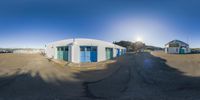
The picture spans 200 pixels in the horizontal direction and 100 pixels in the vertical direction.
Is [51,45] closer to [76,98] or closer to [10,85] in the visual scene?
[10,85]

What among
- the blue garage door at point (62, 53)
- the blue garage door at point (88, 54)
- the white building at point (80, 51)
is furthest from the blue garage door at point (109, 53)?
the blue garage door at point (62, 53)

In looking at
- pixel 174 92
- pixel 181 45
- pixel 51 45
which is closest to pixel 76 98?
pixel 174 92

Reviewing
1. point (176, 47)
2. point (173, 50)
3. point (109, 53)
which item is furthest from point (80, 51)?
point (176, 47)

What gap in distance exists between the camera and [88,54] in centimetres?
3170

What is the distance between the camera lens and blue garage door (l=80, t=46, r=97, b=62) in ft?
103

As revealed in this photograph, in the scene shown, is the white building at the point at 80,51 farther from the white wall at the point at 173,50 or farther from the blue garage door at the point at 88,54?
the white wall at the point at 173,50

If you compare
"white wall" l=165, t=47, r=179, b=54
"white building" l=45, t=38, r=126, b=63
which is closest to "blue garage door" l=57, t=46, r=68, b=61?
"white building" l=45, t=38, r=126, b=63

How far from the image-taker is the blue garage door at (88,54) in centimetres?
3136

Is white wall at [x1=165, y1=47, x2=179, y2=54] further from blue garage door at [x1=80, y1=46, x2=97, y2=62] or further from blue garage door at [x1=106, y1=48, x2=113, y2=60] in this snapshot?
blue garage door at [x1=80, y1=46, x2=97, y2=62]

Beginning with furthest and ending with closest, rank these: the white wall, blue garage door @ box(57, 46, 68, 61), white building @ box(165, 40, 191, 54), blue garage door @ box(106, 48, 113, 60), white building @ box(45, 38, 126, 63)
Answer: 1. white building @ box(165, 40, 191, 54)
2. the white wall
3. blue garage door @ box(106, 48, 113, 60)
4. blue garage door @ box(57, 46, 68, 61)
5. white building @ box(45, 38, 126, 63)

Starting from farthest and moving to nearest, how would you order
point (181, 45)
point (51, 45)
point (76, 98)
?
point (181, 45), point (51, 45), point (76, 98)

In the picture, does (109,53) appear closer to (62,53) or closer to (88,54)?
(88,54)

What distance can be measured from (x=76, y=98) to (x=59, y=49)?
1004 inches

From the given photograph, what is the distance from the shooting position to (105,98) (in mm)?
9828
